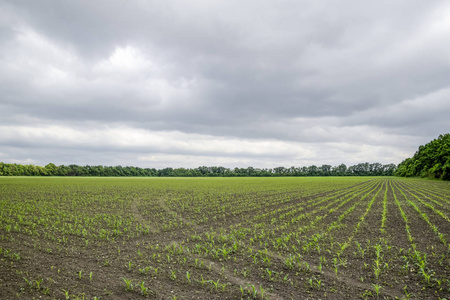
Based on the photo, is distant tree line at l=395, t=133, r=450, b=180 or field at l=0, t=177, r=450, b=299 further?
distant tree line at l=395, t=133, r=450, b=180

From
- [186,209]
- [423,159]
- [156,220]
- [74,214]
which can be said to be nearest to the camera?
[156,220]

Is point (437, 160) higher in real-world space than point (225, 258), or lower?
higher

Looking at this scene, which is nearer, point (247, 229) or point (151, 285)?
point (151, 285)

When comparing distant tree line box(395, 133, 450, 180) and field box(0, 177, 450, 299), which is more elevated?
distant tree line box(395, 133, 450, 180)

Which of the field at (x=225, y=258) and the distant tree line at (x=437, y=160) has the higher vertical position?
the distant tree line at (x=437, y=160)

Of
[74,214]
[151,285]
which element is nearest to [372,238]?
[151,285]

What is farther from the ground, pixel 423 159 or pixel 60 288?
pixel 423 159

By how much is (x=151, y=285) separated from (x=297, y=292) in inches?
183

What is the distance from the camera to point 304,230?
15.3 metres

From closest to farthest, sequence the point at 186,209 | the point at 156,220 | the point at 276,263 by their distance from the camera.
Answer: the point at 276,263 → the point at 156,220 → the point at 186,209

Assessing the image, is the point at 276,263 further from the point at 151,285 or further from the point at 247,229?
the point at 247,229

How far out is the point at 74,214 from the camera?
20812 mm

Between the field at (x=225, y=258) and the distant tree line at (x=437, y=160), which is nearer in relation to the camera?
the field at (x=225, y=258)

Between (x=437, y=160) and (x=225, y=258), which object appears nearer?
(x=225, y=258)
